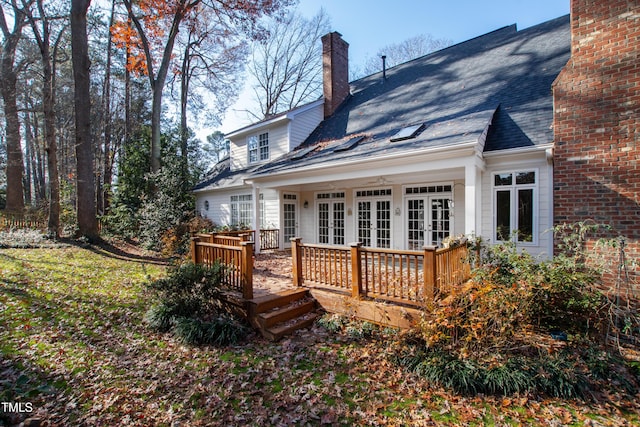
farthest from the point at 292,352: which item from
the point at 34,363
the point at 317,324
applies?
the point at 34,363

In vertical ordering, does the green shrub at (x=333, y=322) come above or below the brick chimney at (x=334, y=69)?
below

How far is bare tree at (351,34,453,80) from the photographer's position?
2142 centimetres

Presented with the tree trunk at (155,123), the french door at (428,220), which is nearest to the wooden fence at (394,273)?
the french door at (428,220)

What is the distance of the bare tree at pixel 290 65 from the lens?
23.6 m

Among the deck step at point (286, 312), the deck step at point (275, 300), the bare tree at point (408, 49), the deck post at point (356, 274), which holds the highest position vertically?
Result: the bare tree at point (408, 49)

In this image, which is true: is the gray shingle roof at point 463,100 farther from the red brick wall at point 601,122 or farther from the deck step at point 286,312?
the deck step at point 286,312

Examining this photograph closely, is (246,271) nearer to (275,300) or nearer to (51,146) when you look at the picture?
(275,300)

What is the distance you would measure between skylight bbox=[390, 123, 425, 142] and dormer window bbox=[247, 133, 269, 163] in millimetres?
7065

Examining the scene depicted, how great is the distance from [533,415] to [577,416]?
429 mm

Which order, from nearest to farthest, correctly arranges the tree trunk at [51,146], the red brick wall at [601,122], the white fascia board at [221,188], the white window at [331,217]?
the red brick wall at [601,122], the white window at [331,217], the tree trunk at [51,146], the white fascia board at [221,188]

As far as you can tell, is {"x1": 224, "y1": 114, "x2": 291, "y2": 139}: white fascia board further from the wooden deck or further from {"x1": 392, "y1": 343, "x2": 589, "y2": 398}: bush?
{"x1": 392, "y1": 343, "x2": 589, "y2": 398}: bush

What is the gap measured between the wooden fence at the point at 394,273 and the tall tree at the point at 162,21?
37.7 feet

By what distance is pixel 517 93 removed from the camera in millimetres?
8148

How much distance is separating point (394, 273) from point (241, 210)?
392 inches
